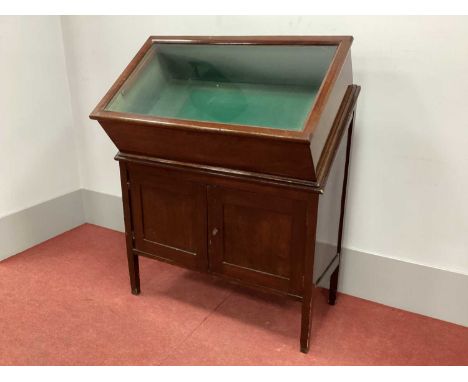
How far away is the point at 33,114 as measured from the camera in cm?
290

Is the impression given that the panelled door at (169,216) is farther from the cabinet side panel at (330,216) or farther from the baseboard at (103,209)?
the baseboard at (103,209)

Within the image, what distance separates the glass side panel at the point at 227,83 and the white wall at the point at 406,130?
322mm

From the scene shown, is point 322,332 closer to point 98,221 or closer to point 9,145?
point 98,221

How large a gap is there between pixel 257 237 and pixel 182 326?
0.66 metres

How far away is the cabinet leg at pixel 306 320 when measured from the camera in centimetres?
187

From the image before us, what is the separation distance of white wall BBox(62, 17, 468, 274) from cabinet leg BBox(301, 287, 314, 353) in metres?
0.63

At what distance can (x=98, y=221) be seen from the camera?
3.34 meters

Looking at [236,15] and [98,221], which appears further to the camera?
[98,221]

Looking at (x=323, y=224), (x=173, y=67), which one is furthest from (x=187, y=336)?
(x=173, y=67)

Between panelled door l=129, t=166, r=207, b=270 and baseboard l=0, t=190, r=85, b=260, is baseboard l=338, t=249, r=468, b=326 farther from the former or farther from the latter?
baseboard l=0, t=190, r=85, b=260

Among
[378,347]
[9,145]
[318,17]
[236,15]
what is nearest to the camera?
[378,347]

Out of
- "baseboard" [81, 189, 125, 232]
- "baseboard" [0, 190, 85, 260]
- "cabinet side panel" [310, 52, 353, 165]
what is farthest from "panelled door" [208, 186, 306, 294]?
"baseboard" [0, 190, 85, 260]

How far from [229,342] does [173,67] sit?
1417mm

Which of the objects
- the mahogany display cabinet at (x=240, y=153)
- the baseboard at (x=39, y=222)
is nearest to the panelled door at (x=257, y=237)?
the mahogany display cabinet at (x=240, y=153)
